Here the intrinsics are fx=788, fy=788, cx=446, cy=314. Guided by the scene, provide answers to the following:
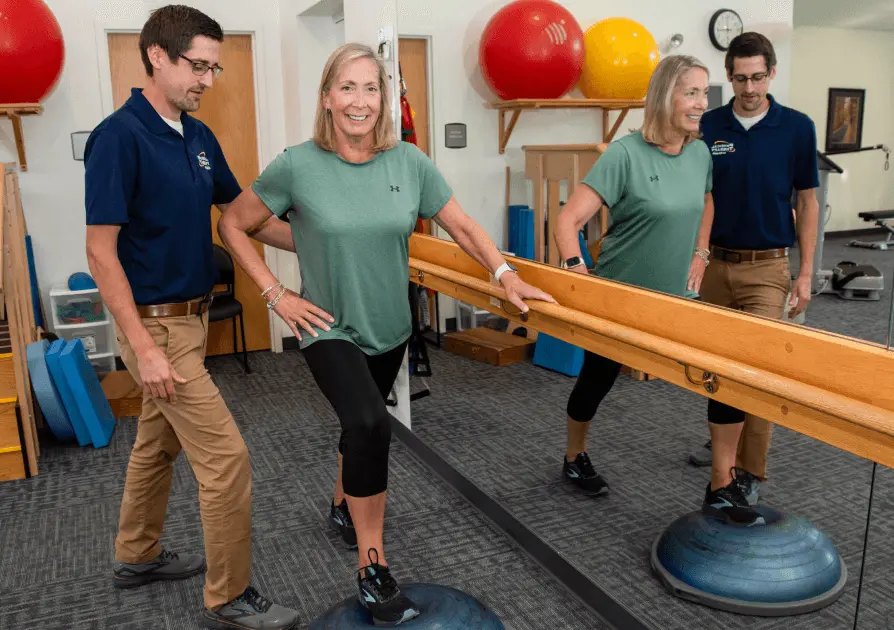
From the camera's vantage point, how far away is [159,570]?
2.44 meters

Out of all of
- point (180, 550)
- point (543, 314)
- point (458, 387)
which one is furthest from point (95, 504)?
point (543, 314)

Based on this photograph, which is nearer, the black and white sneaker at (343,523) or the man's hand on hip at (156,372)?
the man's hand on hip at (156,372)

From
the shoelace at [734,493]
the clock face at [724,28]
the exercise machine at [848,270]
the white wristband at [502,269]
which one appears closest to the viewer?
the exercise machine at [848,270]

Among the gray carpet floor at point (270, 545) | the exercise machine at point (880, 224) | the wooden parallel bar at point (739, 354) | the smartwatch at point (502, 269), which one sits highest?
the exercise machine at point (880, 224)

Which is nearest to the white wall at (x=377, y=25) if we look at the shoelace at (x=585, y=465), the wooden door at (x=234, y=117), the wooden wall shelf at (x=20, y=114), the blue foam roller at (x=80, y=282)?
the shoelace at (x=585, y=465)

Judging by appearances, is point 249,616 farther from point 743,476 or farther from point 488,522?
point 743,476

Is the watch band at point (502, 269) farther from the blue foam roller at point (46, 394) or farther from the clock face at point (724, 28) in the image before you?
the blue foam roller at point (46, 394)

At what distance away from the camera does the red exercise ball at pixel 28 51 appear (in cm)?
381

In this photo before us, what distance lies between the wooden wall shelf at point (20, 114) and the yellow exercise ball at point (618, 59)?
3.53 m

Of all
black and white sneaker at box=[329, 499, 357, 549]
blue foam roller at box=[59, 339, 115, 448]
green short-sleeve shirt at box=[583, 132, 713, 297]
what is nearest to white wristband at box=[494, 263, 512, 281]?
green short-sleeve shirt at box=[583, 132, 713, 297]

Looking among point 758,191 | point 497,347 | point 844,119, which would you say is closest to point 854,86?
point 844,119

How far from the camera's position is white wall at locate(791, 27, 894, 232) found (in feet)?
3.78

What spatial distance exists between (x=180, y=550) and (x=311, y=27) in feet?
10.7

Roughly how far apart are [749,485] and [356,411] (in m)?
1.23
